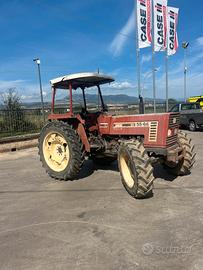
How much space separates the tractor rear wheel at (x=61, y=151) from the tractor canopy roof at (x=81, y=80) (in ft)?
3.19

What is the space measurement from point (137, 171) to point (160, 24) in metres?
13.6

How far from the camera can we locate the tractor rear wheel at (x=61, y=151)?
7.12m

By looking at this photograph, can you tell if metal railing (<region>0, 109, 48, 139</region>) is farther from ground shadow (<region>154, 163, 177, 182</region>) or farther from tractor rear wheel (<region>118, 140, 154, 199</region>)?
tractor rear wheel (<region>118, 140, 154, 199</region>)

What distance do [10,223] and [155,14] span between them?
14.6 m

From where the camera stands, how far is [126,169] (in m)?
6.25

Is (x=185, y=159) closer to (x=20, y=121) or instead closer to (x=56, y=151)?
(x=56, y=151)

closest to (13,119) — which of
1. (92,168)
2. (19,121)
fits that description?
(19,121)

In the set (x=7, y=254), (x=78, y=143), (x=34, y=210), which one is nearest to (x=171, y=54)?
(x=78, y=143)

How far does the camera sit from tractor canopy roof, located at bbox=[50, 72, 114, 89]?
7051mm

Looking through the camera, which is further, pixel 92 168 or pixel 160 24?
pixel 160 24

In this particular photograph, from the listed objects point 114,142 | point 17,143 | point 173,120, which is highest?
point 173,120

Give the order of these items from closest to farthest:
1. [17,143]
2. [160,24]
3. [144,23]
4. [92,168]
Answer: [92,168] → [17,143] → [144,23] → [160,24]

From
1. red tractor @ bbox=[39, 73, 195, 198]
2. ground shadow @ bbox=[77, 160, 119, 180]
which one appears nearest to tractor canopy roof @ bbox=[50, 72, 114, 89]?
red tractor @ bbox=[39, 73, 195, 198]

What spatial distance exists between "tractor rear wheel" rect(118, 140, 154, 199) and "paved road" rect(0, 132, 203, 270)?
184 millimetres
